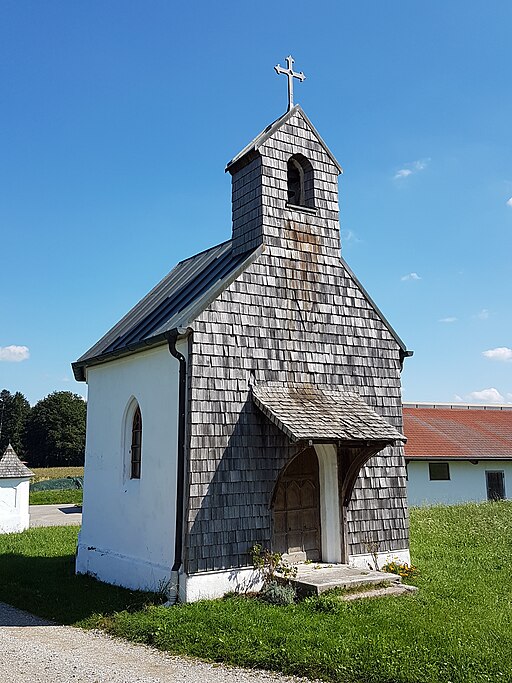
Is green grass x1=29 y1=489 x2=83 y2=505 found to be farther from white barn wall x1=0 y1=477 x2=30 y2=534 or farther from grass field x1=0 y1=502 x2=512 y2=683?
grass field x1=0 y1=502 x2=512 y2=683

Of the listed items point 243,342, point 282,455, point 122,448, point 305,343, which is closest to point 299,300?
point 305,343

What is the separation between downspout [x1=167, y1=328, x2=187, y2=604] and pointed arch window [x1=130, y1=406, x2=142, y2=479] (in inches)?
88.2

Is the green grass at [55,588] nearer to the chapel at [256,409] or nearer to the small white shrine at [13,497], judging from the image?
the chapel at [256,409]

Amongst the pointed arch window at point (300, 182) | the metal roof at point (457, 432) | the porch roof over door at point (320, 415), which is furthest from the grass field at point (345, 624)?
the metal roof at point (457, 432)

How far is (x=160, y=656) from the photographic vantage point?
7.66m

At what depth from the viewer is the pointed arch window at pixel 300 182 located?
1312 cm

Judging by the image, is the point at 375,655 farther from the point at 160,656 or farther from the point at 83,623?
the point at 83,623

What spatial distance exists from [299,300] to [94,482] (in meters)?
6.29

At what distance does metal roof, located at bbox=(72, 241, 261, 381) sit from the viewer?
36.9 ft

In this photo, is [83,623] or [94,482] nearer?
[83,623]

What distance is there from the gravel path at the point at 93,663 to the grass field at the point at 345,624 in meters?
0.27

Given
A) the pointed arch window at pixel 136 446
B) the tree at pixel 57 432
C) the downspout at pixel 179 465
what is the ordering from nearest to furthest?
the downspout at pixel 179 465, the pointed arch window at pixel 136 446, the tree at pixel 57 432

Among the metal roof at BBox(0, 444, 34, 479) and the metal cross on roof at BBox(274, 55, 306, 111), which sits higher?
the metal cross on roof at BBox(274, 55, 306, 111)

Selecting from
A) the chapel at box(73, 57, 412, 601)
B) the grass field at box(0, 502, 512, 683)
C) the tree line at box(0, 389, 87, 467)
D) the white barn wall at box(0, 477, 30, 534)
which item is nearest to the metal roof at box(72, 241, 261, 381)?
the chapel at box(73, 57, 412, 601)
